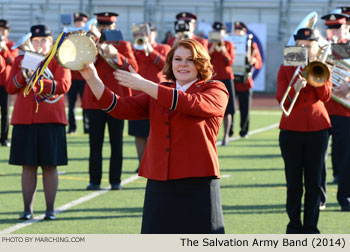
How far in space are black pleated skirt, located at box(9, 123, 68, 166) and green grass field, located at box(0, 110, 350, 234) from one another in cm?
54

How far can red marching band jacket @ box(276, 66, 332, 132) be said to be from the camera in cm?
→ 714

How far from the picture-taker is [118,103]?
4.91m

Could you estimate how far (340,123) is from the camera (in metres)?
9.21

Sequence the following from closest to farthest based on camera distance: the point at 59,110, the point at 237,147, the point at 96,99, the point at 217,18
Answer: the point at 96,99 → the point at 59,110 → the point at 237,147 → the point at 217,18

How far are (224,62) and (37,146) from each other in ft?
22.6

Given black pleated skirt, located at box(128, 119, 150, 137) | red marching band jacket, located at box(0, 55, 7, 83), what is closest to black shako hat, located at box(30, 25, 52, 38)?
black pleated skirt, located at box(128, 119, 150, 137)

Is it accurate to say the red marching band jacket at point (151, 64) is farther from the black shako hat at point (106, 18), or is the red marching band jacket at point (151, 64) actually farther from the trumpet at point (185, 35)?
the trumpet at point (185, 35)

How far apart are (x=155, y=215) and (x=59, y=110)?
326 centimetres

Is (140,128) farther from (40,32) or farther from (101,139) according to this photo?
(40,32)

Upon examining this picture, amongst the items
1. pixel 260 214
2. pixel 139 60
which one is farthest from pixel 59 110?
pixel 139 60

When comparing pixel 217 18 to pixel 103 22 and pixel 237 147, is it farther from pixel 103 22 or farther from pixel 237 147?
pixel 103 22

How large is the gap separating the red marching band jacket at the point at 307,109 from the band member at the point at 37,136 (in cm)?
198

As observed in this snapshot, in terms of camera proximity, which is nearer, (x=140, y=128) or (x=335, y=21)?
(x=335, y=21)

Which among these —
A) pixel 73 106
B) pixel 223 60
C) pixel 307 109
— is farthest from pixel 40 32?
pixel 73 106
